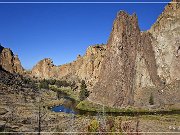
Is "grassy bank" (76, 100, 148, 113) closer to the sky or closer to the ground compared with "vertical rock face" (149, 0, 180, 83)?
closer to the ground

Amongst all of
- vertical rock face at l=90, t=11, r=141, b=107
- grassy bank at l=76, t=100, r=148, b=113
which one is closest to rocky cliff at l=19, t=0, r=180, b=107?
vertical rock face at l=90, t=11, r=141, b=107

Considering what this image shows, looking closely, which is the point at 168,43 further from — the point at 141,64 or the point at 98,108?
the point at 98,108

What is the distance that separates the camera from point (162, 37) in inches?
6841

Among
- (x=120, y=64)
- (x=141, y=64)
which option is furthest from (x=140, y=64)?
(x=120, y=64)

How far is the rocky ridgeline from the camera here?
5945 inches

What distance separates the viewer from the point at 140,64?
165125mm

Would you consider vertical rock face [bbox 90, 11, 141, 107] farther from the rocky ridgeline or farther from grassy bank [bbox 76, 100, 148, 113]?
grassy bank [bbox 76, 100, 148, 113]

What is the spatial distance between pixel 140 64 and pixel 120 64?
13.7m

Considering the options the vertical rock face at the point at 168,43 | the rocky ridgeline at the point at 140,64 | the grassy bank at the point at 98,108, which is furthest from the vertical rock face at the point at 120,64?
the vertical rock face at the point at 168,43

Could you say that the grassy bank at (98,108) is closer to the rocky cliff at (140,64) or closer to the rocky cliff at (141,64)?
the rocky cliff at (140,64)

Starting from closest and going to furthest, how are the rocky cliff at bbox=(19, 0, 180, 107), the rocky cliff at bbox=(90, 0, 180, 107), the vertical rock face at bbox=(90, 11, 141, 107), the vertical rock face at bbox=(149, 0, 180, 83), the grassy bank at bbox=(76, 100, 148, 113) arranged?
the grassy bank at bbox=(76, 100, 148, 113), the rocky cliff at bbox=(19, 0, 180, 107), the rocky cliff at bbox=(90, 0, 180, 107), the vertical rock face at bbox=(90, 11, 141, 107), the vertical rock face at bbox=(149, 0, 180, 83)

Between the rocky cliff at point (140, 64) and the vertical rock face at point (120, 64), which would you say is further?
the vertical rock face at point (120, 64)

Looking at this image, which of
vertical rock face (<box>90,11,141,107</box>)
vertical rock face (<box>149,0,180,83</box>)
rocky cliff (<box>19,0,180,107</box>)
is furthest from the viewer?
vertical rock face (<box>149,0,180,83</box>)

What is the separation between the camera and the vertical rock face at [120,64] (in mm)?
151750
